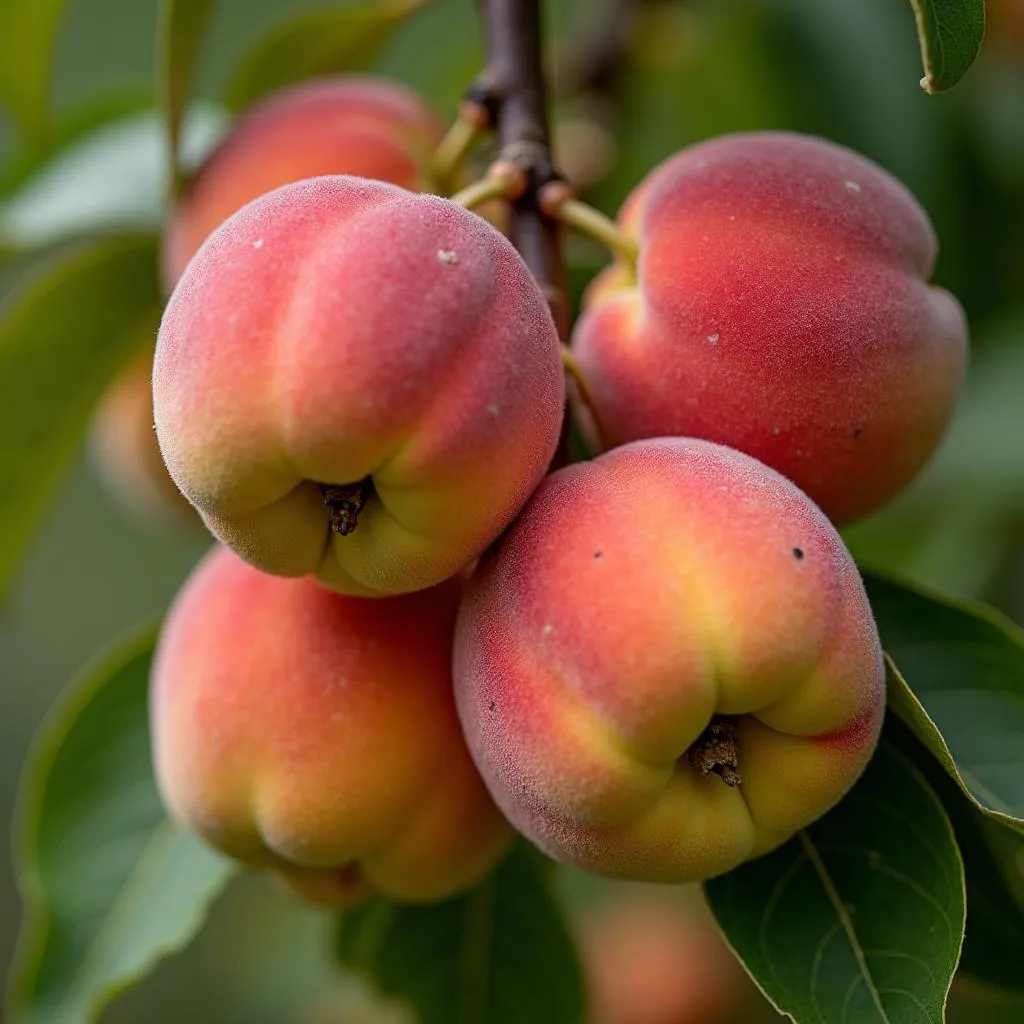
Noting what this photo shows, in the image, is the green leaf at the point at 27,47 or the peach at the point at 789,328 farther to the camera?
the green leaf at the point at 27,47

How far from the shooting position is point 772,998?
1.01 metres

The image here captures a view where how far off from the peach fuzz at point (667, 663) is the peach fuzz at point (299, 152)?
48cm

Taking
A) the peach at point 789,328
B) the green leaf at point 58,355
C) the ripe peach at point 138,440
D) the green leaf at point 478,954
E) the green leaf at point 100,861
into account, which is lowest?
the green leaf at point 478,954

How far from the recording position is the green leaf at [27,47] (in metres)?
1.53

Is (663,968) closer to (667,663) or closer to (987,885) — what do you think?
(987,885)

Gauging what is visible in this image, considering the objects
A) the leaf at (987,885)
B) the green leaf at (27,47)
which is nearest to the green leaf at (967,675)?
the leaf at (987,885)

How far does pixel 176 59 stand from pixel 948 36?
0.71m

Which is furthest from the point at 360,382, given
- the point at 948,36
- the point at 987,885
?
the point at 987,885

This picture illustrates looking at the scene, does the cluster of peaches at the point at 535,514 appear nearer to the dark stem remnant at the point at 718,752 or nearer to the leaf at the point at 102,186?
the dark stem remnant at the point at 718,752

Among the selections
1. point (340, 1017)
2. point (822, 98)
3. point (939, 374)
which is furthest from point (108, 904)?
point (822, 98)

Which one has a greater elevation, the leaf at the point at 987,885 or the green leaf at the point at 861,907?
the green leaf at the point at 861,907

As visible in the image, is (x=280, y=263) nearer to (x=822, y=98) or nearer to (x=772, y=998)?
(x=772, y=998)

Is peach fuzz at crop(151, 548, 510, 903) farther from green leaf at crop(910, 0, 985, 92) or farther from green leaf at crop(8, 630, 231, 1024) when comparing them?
green leaf at crop(910, 0, 985, 92)

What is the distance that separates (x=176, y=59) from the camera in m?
1.29
